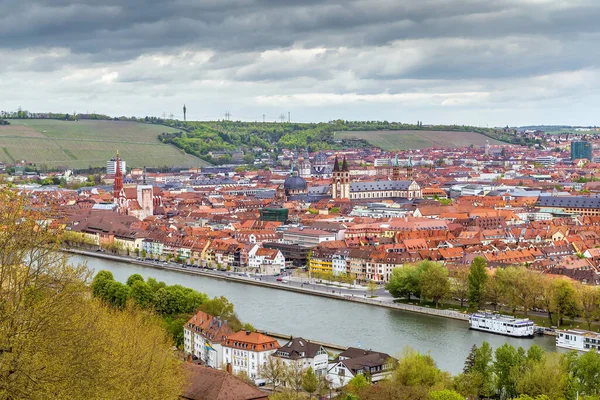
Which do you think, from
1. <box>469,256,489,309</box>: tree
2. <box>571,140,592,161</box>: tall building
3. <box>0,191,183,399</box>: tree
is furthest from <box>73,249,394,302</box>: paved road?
<box>571,140,592,161</box>: tall building

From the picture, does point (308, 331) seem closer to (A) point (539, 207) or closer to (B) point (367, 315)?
(B) point (367, 315)

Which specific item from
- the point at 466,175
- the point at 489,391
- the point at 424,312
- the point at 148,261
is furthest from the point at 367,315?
the point at 466,175

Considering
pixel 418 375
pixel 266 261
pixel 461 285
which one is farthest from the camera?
pixel 266 261

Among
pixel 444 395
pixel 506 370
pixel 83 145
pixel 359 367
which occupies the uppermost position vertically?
pixel 83 145

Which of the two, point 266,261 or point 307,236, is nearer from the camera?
point 266,261

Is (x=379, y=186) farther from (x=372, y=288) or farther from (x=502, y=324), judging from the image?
(x=502, y=324)

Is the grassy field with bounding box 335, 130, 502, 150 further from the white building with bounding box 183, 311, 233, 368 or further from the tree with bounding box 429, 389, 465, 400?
the tree with bounding box 429, 389, 465, 400

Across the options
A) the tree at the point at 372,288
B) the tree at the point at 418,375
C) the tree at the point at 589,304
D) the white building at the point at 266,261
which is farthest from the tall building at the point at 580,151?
the tree at the point at 418,375

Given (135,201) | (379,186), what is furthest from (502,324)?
(379,186)
